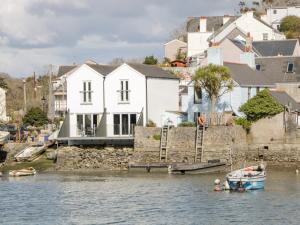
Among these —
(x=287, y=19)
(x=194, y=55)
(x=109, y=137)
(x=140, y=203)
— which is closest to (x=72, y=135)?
(x=109, y=137)

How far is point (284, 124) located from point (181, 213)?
2522 centimetres

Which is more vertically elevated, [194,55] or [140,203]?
[194,55]

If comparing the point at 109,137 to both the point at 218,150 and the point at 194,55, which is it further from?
the point at 194,55

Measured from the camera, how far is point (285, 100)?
78562 mm

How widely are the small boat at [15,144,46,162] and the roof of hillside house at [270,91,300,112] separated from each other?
22001 millimetres

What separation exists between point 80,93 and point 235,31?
36113 millimetres

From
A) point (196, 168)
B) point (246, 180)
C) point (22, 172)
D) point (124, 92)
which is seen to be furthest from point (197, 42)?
point (246, 180)

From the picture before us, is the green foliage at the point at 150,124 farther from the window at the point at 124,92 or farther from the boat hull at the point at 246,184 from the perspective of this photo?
the boat hull at the point at 246,184

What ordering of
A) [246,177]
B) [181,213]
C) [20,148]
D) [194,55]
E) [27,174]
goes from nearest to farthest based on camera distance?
[181,213] → [246,177] → [27,174] → [20,148] → [194,55]

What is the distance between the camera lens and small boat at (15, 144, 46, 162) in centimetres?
7812

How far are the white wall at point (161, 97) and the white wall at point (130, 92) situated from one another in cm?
87

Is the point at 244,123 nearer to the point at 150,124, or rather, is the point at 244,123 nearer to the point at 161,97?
the point at 150,124

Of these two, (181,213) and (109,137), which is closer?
(181,213)

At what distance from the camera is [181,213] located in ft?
164
